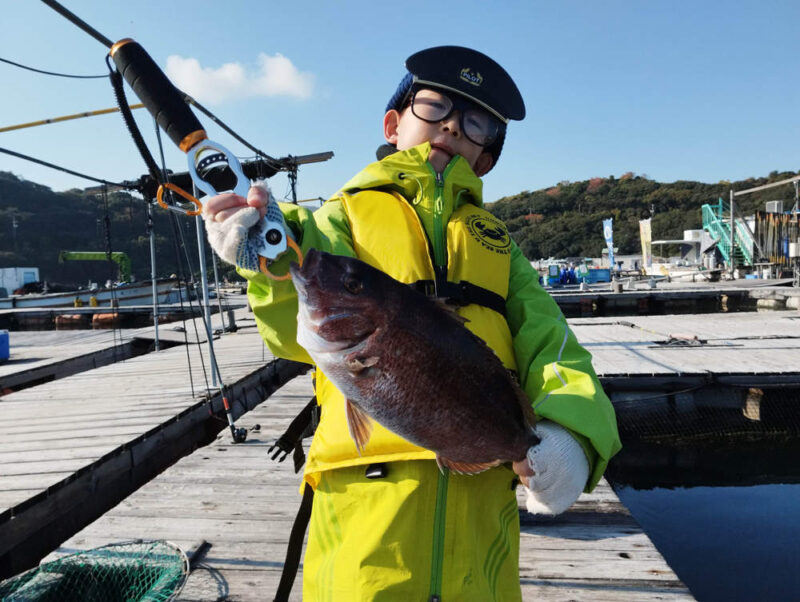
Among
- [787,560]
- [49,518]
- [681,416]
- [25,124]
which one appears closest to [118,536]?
[49,518]

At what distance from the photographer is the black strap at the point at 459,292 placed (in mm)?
1781

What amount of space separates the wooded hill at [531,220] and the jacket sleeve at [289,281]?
70685mm

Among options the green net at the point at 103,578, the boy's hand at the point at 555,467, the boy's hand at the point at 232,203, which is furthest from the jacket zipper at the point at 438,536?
the green net at the point at 103,578

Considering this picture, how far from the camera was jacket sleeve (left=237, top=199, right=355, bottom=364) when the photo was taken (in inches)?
60.7

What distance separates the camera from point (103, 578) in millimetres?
3105

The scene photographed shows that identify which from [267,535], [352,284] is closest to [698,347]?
[267,535]

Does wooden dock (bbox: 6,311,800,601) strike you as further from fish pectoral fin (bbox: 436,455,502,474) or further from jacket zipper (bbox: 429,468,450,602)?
fish pectoral fin (bbox: 436,455,502,474)

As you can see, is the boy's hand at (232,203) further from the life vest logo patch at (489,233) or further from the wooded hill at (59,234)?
the wooded hill at (59,234)

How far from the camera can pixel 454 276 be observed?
6.01 feet

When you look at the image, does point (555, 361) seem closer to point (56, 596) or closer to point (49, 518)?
point (56, 596)

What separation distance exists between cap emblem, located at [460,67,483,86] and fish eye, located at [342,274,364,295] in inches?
44.0

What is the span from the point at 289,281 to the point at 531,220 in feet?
375

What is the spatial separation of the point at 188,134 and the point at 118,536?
343cm

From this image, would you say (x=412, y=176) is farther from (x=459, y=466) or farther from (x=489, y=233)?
(x=459, y=466)
